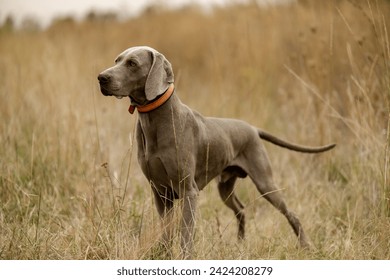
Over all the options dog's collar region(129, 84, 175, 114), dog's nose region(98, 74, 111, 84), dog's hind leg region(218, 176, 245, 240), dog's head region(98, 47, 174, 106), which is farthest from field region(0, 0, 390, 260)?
dog's nose region(98, 74, 111, 84)

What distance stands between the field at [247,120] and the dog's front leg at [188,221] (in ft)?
0.25

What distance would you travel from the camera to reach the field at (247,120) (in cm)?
345

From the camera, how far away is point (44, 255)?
321 centimetres

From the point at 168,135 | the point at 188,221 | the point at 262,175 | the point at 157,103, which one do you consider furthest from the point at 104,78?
the point at 262,175

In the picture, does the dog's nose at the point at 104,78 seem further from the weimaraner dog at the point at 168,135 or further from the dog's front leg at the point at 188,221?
the dog's front leg at the point at 188,221

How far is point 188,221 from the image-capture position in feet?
10.7

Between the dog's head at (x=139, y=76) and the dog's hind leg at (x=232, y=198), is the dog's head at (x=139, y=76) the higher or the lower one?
the higher one

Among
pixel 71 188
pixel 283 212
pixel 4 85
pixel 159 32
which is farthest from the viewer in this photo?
pixel 159 32

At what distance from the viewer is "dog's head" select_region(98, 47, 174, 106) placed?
297 centimetres

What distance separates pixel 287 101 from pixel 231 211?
2.23 meters

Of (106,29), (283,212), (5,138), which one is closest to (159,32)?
(106,29)

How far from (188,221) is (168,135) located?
51 centimetres

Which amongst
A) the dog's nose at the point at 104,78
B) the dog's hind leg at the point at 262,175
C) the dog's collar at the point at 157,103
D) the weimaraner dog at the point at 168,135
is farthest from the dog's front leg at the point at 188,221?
the dog's nose at the point at 104,78
